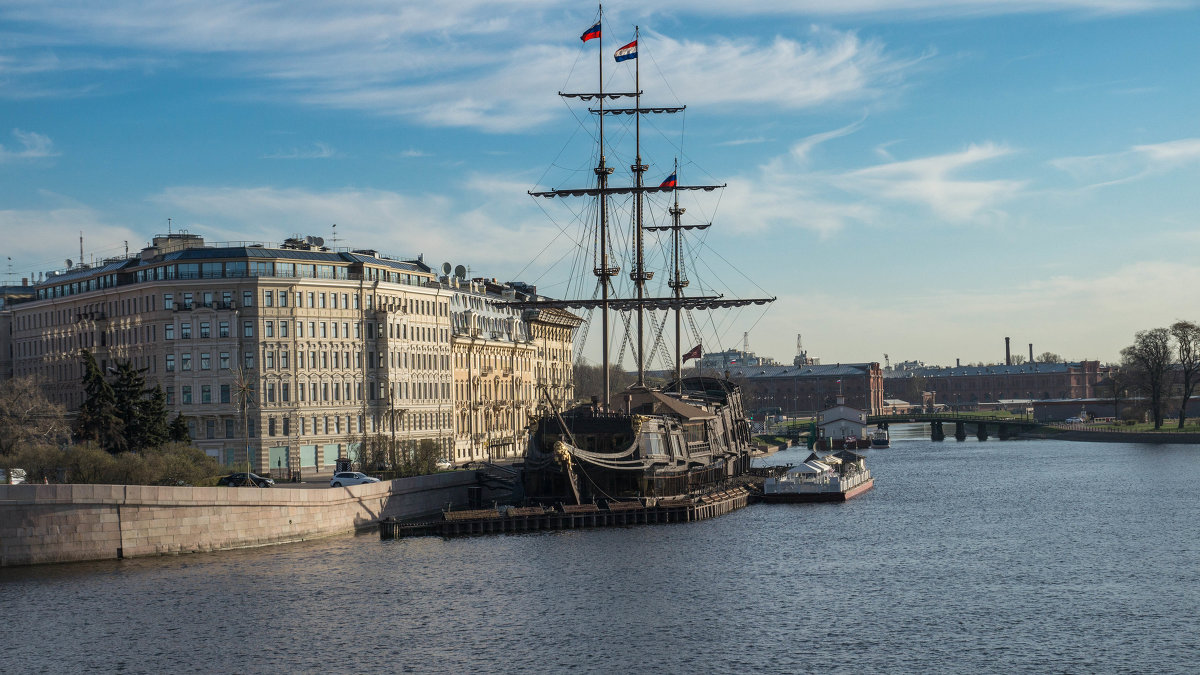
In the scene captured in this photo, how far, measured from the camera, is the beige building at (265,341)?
9875cm

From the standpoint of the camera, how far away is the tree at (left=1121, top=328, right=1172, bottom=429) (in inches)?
6727

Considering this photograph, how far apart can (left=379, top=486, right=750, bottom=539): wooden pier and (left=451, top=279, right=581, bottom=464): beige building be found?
32466 mm

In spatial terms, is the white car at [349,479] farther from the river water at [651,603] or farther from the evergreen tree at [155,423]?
the evergreen tree at [155,423]

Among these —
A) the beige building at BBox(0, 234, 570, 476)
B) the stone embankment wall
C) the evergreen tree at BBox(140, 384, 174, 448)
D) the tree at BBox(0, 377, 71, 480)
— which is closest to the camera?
the stone embankment wall

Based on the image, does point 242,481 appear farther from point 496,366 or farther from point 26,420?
point 496,366

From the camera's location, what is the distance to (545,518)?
236 ft

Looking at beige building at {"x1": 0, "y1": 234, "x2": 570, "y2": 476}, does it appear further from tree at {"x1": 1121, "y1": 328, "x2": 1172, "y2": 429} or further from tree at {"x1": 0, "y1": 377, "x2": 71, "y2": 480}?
tree at {"x1": 1121, "y1": 328, "x2": 1172, "y2": 429}

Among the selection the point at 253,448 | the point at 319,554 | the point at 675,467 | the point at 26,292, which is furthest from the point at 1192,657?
the point at 26,292

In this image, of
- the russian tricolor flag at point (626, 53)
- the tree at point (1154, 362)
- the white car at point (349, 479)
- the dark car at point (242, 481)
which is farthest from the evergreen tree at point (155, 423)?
the tree at point (1154, 362)

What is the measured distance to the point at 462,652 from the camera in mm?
41562

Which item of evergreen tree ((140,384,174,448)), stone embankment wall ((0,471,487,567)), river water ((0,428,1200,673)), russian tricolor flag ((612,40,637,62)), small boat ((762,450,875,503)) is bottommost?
river water ((0,428,1200,673))

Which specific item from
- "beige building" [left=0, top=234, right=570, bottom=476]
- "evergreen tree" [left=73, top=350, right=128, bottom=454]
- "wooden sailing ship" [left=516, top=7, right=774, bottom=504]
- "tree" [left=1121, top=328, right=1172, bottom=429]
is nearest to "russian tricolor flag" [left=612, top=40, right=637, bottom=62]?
"wooden sailing ship" [left=516, top=7, right=774, bottom=504]

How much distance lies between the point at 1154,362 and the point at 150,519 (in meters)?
142

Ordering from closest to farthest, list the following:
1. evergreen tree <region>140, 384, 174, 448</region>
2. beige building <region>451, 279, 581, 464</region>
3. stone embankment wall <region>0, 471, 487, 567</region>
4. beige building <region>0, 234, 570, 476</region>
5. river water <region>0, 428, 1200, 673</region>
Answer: river water <region>0, 428, 1200, 673</region> → stone embankment wall <region>0, 471, 487, 567</region> → evergreen tree <region>140, 384, 174, 448</region> → beige building <region>0, 234, 570, 476</region> → beige building <region>451, 279, 581, 464</region>
